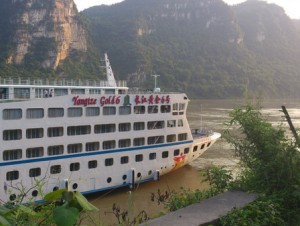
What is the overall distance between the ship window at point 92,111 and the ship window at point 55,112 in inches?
44.9

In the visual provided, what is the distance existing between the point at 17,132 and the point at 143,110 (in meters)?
6.06

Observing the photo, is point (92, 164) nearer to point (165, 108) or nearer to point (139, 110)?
point (139, 110)

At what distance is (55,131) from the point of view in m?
14.8

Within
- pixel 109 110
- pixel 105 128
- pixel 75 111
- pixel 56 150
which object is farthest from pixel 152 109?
pixel 56 150

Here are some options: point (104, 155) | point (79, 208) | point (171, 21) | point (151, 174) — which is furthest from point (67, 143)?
point (171, 21)

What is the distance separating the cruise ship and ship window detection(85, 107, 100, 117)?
0.04 metres

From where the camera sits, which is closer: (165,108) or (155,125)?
(155,125)

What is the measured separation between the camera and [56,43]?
276 feet

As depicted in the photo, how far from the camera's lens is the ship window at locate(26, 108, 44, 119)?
14.1 metres

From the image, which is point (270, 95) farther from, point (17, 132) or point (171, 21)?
point (17, 132)

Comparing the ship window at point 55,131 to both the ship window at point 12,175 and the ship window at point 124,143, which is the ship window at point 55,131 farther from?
the ship window at point 124,143

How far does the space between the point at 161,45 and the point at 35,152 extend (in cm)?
12415

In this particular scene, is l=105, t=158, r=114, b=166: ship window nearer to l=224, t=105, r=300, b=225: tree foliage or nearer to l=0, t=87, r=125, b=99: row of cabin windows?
l=0, t=87, r=125, b=99: row of cabin windows

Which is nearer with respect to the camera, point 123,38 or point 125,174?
point 125,174
